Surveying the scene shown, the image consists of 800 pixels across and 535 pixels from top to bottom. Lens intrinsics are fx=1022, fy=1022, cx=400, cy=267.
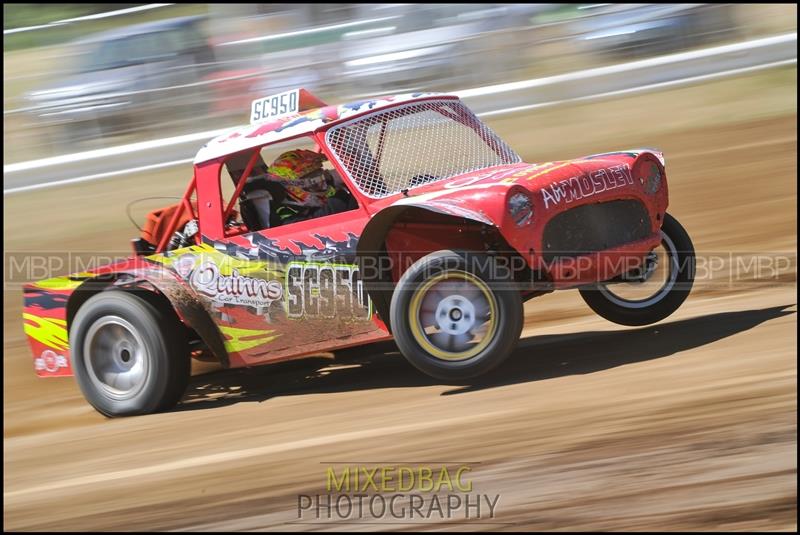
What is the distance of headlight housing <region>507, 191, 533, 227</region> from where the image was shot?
497 cm

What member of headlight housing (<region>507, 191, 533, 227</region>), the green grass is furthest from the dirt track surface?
the green grass

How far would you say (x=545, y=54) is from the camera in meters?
12.0

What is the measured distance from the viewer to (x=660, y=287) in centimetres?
602

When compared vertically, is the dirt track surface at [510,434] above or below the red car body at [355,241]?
below

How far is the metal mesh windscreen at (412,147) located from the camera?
5.67 meters

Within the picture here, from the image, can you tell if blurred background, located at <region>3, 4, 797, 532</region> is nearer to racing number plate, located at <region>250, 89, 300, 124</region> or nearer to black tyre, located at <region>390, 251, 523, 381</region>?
black tyre, located at <region>390, 251, 523, 381</region>

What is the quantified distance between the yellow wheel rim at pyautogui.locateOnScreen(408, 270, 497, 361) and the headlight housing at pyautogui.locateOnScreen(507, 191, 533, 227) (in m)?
0.39

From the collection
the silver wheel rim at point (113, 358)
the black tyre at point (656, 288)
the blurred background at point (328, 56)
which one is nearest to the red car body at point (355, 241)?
the silver wheel rim at point (113, 358)

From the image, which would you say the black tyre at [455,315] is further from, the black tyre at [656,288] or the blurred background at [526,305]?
the black tyre at [656,288]

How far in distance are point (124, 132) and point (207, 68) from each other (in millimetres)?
1252

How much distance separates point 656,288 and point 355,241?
6.19 feet

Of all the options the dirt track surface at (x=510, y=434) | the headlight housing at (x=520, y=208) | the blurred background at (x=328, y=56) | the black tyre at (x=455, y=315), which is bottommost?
the dirt track surface at (x=510, y=434)

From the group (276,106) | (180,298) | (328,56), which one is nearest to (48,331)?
(180,298)

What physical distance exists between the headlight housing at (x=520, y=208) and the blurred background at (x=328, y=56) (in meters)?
7.06
